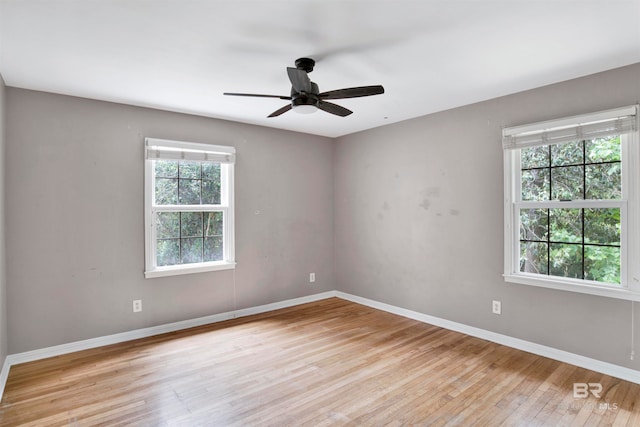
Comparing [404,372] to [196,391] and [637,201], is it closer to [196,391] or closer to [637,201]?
[196,391]

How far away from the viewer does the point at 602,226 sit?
9.34ft

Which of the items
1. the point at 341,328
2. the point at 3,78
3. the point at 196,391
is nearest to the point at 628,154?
the point at 341,328

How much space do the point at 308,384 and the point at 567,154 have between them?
3020 millimetres

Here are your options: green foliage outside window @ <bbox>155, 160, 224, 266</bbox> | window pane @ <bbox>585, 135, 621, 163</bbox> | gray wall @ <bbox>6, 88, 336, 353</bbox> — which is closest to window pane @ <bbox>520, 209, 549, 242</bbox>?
window pane @ <bbox>585, 135, 621, 163</bbox>

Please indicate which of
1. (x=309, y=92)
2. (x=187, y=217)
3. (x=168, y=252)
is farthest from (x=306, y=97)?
(x=168, y=252)

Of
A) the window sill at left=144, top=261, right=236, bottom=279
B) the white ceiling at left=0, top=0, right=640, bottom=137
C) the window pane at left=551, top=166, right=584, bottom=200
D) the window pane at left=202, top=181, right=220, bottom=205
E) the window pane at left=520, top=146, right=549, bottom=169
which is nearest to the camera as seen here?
the white ceiling at left=0, top=0, right=640, bottom=137

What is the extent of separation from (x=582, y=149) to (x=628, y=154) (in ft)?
1.08

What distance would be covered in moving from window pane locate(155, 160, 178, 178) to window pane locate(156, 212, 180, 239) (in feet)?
1.44

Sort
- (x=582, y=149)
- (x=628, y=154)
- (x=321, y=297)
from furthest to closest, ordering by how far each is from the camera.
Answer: (x=321, y=297), (x=582, y=149), (x=628, y=154)

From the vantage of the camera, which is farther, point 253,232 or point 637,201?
point 253,232

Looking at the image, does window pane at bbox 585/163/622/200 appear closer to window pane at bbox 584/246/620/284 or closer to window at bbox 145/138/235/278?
window pane at bbox 584/246/620/284

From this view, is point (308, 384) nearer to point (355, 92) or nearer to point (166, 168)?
point (355, 92)

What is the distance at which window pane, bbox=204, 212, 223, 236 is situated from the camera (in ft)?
13.5

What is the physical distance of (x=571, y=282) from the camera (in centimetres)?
297
